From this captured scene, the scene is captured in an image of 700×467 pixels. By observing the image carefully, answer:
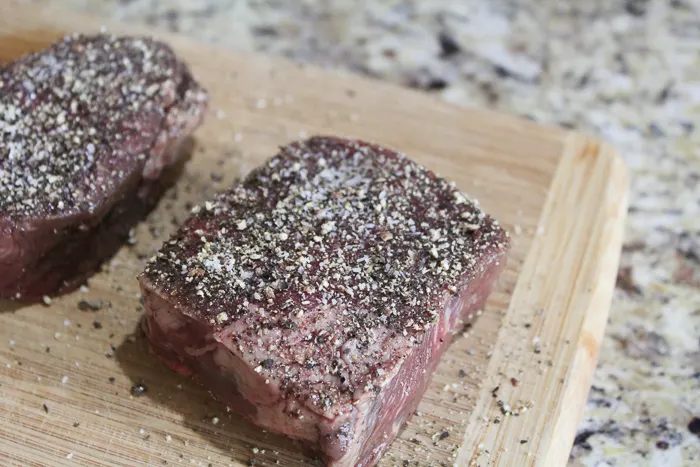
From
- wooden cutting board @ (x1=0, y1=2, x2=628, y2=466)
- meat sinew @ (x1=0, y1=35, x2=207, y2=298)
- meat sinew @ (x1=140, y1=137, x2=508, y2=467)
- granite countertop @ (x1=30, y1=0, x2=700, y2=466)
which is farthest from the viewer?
granite countertop @ (x1=30, y1=0, x2=700, y2=466)

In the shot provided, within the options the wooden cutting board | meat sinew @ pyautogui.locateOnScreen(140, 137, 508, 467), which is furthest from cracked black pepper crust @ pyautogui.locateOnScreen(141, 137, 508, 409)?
the wooden cutting board

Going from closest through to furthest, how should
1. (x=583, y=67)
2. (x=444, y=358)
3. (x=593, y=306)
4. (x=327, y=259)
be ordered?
(x=327, y=259) → (x=444, y=358) → (x=593, y=306) → (x=583, y=67)

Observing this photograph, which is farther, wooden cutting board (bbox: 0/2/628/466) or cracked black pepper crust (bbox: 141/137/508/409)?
wooden cutting board (bbox: 0/2/628/466)

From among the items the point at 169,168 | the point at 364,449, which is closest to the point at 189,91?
the point at 169,168

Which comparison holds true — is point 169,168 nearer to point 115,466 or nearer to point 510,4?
point 115,466

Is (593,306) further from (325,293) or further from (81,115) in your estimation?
(81,115)

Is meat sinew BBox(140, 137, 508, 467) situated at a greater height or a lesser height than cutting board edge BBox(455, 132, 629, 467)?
greater

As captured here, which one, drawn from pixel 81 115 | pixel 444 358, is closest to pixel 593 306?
pixel 444 358

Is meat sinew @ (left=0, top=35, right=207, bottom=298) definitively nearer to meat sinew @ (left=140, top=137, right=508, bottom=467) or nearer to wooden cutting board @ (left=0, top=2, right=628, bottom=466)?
wooden cutting board @ (left=0, top=2, right=628, bottom=466)
